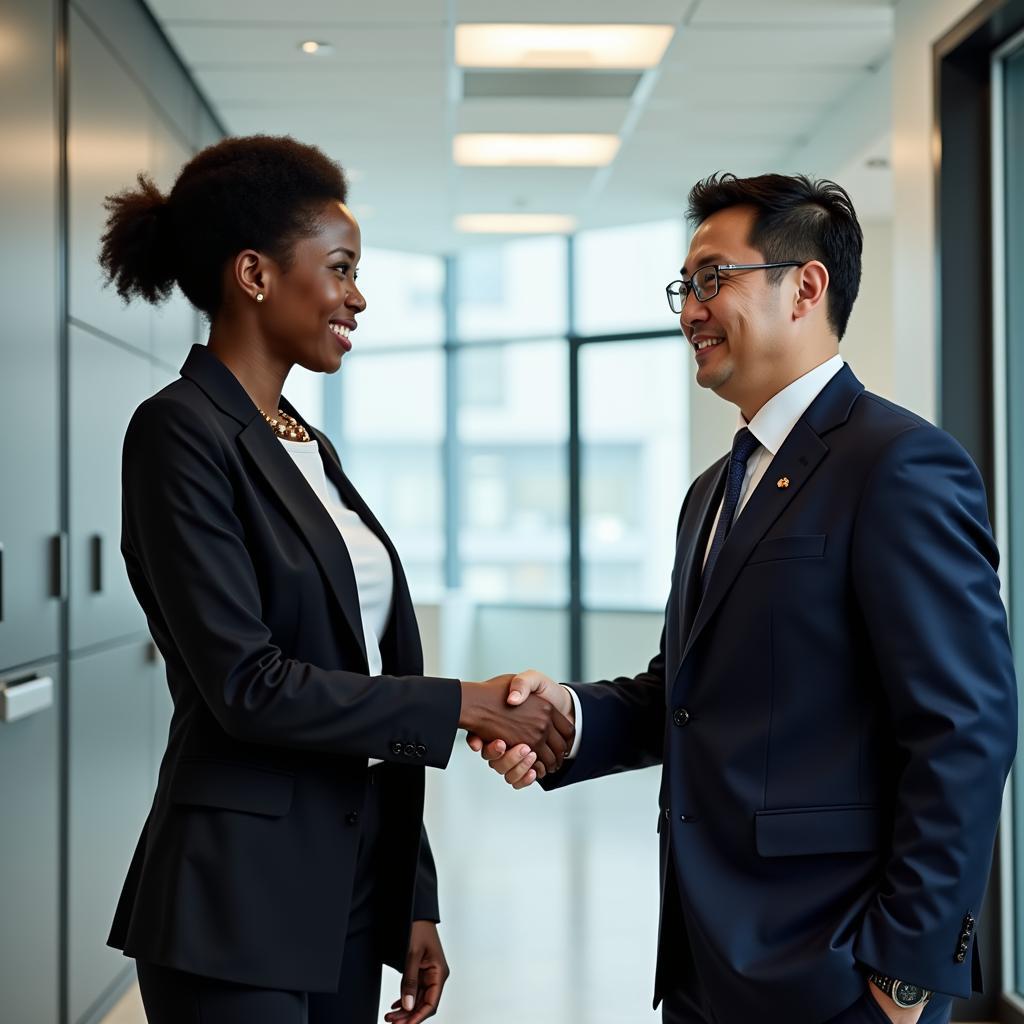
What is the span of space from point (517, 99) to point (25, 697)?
3765 millimetres

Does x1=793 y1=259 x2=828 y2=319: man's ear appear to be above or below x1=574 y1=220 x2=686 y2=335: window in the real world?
below

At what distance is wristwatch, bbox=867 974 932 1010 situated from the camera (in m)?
1.52

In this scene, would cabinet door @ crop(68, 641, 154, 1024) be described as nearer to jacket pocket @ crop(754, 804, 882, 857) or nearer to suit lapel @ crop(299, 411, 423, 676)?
suit lapel @ crop(299, 411, 423, 676)

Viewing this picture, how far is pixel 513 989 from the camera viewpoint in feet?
13.2

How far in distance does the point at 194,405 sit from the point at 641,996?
9.76 feet

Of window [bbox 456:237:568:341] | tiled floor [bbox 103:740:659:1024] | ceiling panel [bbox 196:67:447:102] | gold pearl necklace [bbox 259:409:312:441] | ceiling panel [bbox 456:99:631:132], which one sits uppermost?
ceiling panel [bbox 456:99:631:132]

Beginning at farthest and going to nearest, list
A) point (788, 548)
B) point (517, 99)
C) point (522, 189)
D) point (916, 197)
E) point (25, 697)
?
point (522, 189), point (517, 99), point (916, 197), point (25, 697), point (788, 548)

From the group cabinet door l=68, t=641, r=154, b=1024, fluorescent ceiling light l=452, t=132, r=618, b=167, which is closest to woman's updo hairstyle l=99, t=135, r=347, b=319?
cabinet door l=68, t=641, r=154, b=1024

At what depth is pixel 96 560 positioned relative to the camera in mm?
3760

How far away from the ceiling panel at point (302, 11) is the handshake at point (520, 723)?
3.25m

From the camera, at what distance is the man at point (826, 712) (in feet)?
5.00

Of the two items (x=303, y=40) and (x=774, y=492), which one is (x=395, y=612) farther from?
(x=303, y=40)

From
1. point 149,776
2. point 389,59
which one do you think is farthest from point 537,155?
point 149,776

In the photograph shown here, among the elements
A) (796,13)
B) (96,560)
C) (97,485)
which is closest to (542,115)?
(796,13)
